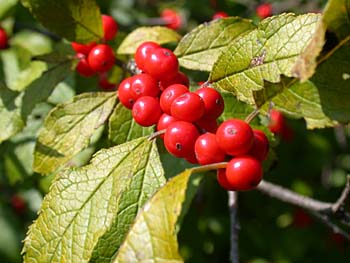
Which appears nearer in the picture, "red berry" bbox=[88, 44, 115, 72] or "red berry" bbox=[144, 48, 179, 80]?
"red berry" bbox=[144, 48, 179, 80]

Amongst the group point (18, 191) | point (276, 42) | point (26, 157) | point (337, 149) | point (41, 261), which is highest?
point (276, 42)

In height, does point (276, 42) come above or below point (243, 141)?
above

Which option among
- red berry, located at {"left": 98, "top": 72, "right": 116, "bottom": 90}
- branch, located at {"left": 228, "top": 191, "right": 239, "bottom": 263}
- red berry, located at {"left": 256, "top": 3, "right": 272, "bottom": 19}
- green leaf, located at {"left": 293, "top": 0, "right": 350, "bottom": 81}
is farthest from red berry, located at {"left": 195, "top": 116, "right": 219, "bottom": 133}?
red berry, located at {"left": 256, "top": 3, "right": 272, "bottom": 19}

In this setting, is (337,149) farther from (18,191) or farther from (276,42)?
(276,42)

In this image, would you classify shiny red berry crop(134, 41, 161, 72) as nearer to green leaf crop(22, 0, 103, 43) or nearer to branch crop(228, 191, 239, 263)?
green leaf crop(22, 0, 103, 43)

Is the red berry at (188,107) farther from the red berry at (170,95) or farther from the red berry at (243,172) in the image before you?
the red berry at (243,172)

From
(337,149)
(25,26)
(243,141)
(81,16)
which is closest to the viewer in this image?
(243,141)

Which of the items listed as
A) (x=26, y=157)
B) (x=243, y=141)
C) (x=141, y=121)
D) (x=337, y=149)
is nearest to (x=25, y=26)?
(x=26, y=157)
